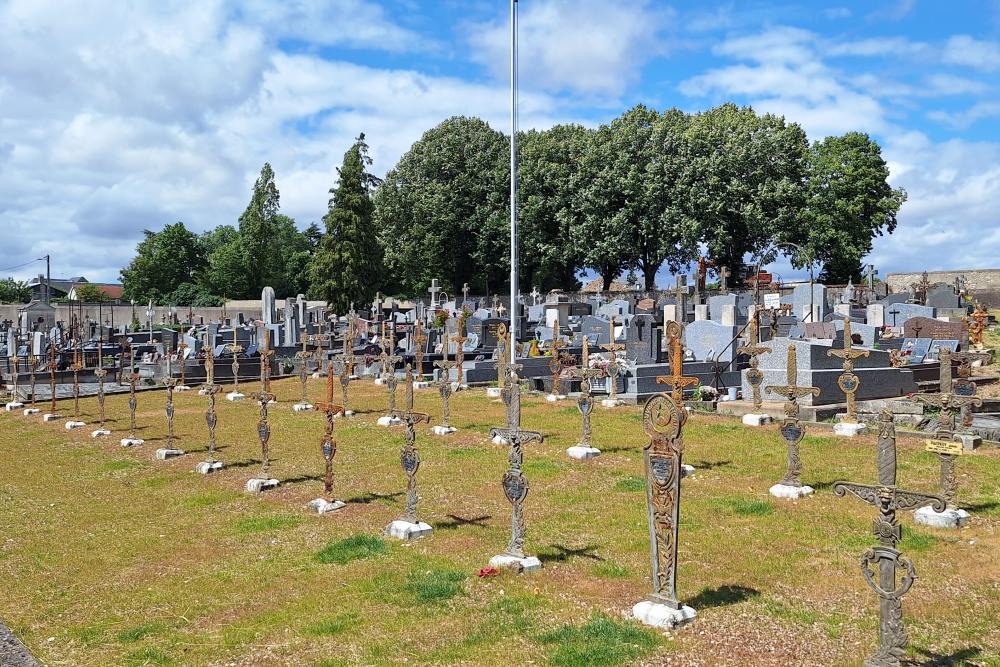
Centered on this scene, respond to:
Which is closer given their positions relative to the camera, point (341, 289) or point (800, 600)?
point (800, 600)

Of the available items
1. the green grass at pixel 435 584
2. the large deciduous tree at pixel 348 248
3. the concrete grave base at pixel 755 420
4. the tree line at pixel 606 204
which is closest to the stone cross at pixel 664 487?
the green grass at pixel 435 584

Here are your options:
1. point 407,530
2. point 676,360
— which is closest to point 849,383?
point 676,360

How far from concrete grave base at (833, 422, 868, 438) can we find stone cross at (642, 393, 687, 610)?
8.27 m

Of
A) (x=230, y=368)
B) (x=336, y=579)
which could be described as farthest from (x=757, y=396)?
(x=230, y=368)

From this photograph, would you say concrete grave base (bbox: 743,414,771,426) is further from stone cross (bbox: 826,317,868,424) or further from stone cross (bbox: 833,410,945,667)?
stone cross (bbox: 833,410,945,667)

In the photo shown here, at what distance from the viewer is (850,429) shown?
12.9m

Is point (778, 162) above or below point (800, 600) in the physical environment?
above

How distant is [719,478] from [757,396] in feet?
16.9

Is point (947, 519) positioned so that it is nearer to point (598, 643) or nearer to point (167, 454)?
point (598, 643)

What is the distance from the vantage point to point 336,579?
23.2 feet

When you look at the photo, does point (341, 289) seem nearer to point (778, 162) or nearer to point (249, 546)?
point (778, 162)

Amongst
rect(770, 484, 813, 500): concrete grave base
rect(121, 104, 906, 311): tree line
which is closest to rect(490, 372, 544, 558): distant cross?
rect(770, 484, 813, 500): concrete grave base

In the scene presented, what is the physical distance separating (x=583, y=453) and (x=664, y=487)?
6.34 meters

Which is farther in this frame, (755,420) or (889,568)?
(755,420)
